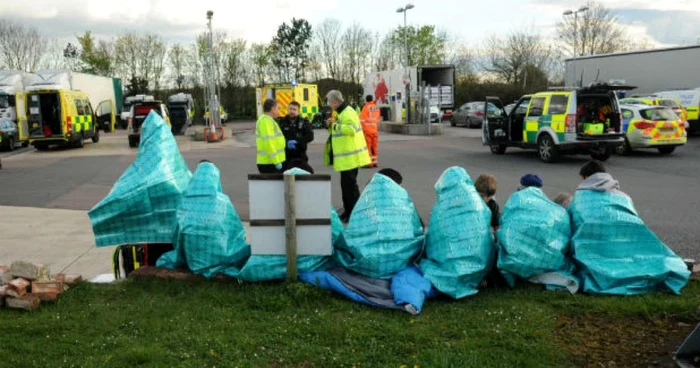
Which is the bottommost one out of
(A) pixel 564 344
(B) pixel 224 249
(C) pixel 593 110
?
(A) pixel 564 344

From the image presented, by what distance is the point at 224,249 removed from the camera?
523 cm

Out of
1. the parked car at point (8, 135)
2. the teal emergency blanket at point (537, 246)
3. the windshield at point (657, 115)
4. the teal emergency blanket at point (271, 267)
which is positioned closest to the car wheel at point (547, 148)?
the windshield at point (657, 115)

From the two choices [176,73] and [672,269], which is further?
[176,73]

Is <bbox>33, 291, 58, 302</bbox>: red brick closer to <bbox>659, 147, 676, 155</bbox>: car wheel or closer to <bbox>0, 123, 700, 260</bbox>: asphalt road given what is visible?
<bbox>0, 123, 700, 260</bbox>: asphalt road

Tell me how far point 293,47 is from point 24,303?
190 ft

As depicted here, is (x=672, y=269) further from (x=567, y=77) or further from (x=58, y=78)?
(x=58, y=78)

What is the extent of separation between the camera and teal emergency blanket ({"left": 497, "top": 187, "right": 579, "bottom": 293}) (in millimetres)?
4945

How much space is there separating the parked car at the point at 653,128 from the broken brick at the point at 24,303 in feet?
50.1

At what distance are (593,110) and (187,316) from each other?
13.0 m

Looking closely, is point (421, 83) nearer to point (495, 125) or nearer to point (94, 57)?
point (495, 125)

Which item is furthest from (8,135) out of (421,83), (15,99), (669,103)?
(669,103)

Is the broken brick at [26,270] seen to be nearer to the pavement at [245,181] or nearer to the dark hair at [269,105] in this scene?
the pavement at [245,181]

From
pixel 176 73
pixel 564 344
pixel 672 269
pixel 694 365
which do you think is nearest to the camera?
pixel 694 365

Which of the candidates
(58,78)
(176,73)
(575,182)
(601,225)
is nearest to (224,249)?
(601,225)
